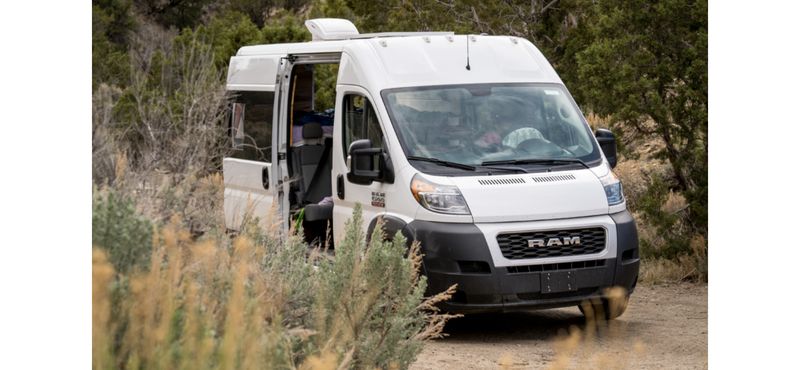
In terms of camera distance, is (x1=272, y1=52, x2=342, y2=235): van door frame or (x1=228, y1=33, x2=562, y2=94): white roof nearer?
(x1=228, y1=33, x2=562, y2=94): white roof

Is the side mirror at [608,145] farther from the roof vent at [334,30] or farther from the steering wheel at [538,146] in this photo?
the roof vent at [334,30]

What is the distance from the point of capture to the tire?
31.6 ft

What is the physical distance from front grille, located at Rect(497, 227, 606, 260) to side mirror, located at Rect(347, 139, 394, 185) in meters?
1.07

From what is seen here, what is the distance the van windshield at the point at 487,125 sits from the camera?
9.66 meters

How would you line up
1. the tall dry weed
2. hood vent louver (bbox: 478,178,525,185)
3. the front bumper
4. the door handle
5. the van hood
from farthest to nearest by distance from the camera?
1. the door handle
2. hood vent louver (bbox: 478,178,525,185)
3. the van hood
4. the front bumper
5. the tall dry weed

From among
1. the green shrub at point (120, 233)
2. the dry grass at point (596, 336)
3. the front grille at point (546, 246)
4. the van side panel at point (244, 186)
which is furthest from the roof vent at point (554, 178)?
the green shrub at point (120, 233)

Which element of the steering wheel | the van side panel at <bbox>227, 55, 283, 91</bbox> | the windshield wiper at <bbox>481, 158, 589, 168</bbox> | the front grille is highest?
the van side panel at <bbox>227, 55, 283, 91</bbox>

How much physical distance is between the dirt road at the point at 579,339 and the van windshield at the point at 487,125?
135cm

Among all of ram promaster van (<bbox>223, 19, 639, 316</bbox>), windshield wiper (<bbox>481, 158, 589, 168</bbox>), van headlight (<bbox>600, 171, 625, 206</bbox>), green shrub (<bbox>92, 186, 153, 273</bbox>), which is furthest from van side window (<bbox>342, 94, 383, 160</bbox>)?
green shrub (<bbox>92, 186, 153, 273</bbox>)

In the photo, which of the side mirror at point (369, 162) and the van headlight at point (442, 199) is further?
the side mirror at point (369, 162)

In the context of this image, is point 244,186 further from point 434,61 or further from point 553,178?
point 553,178

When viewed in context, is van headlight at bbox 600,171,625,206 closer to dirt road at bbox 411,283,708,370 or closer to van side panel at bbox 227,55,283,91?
dirt road at bbox 411,283,708,370

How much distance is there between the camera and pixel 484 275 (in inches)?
355

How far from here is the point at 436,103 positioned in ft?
32.5
